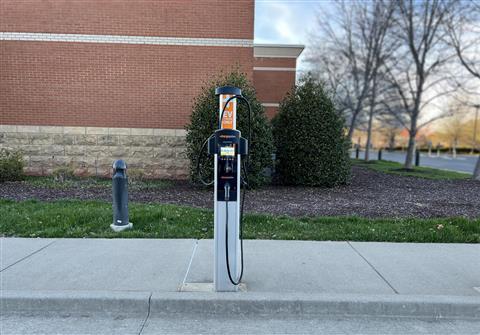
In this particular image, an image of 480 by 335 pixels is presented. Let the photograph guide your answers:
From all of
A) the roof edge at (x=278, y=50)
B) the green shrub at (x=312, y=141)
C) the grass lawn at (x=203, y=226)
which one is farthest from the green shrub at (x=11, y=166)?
the roof edge at (x=278, y=50)

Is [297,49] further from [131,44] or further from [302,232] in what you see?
[302,232]

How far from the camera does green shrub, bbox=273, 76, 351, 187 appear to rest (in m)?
9.98

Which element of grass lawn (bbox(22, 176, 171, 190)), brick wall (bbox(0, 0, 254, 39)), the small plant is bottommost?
grass lawn (bbox(22, 176, 171, 190))

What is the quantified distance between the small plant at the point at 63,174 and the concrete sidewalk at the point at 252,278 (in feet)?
18.3

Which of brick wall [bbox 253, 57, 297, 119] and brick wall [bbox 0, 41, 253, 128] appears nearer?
brick wall [bbox 0, 41, 253, 128]

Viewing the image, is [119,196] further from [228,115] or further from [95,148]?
[95,148]

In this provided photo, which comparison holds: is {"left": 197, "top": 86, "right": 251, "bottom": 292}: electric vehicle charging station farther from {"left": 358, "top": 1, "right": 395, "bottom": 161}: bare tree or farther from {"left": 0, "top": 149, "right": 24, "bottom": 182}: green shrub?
{"left": 358, "top": 1, "right": 395, "bottom": 161}: bare tree

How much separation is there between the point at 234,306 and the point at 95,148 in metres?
9.73

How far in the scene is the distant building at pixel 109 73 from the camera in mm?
11406

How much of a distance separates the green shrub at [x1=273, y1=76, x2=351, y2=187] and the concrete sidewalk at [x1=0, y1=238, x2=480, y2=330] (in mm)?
4822

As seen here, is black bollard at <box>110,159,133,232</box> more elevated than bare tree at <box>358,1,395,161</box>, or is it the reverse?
bare tree at <box>358,1,395,161</box>

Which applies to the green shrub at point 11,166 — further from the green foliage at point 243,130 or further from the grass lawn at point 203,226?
the green foliage at point 243,130

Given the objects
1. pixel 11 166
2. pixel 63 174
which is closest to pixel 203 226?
pixel 63 174

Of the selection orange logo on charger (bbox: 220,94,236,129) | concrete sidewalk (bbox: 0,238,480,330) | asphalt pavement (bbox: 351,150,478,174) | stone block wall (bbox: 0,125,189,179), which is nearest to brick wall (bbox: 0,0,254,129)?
stone block wall (bbox: 0,125,189,179)
